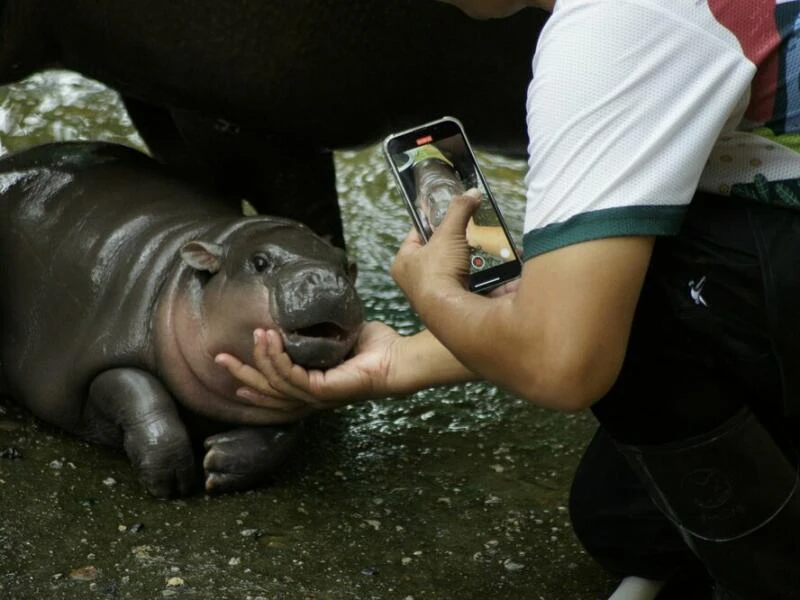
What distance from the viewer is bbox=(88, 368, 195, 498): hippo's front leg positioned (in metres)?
2.61

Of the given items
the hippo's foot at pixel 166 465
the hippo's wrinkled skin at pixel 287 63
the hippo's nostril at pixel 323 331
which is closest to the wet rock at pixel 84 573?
the hippo's foot at pixel 166 465

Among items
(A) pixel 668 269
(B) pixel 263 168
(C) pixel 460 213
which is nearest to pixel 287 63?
(B) pixel 263 168

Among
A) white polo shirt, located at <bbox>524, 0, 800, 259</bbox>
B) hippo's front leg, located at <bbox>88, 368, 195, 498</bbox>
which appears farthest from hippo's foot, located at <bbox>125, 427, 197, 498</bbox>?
white polo shirt, located at <bbox>524, 0, 800, 259</bbox>

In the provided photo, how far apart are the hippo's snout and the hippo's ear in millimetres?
209

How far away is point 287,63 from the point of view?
284 centimetres

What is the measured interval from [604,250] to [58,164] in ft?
6.11

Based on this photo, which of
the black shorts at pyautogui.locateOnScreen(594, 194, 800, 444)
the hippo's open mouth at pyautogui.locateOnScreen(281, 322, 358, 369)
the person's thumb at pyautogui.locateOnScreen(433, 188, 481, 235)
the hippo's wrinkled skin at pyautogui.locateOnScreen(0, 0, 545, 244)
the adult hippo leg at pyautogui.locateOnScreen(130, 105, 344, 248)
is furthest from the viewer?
the adult hippo leg at pyautogui.locateOnScreen(130, 105, 344, 248)

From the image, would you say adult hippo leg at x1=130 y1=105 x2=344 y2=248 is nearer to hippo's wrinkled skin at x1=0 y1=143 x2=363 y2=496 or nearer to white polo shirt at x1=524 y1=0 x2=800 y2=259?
hippo's wrinkled skin at x1=0 y1=143 x2=363 y2=496

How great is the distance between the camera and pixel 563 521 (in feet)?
8.53

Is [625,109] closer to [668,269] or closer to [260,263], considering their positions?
[668,269]

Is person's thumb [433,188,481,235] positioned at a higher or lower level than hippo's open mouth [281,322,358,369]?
higher

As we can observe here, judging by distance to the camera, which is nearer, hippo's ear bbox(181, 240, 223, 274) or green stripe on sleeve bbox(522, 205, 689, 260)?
green stripe on sleeve bbox(522, 205, 689, 260)

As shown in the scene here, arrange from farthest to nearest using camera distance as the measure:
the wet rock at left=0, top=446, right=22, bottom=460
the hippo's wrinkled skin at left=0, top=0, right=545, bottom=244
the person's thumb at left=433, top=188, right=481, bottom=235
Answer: the hippo's wrinkled skin at left=0, top=0, right=545, bottom=244, the wet rock at left=0, top=446, right=22, bottom=460, the person's thumb at left=433, top=188, right=481, bottom=235

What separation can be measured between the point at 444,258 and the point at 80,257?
1282 millimetres
